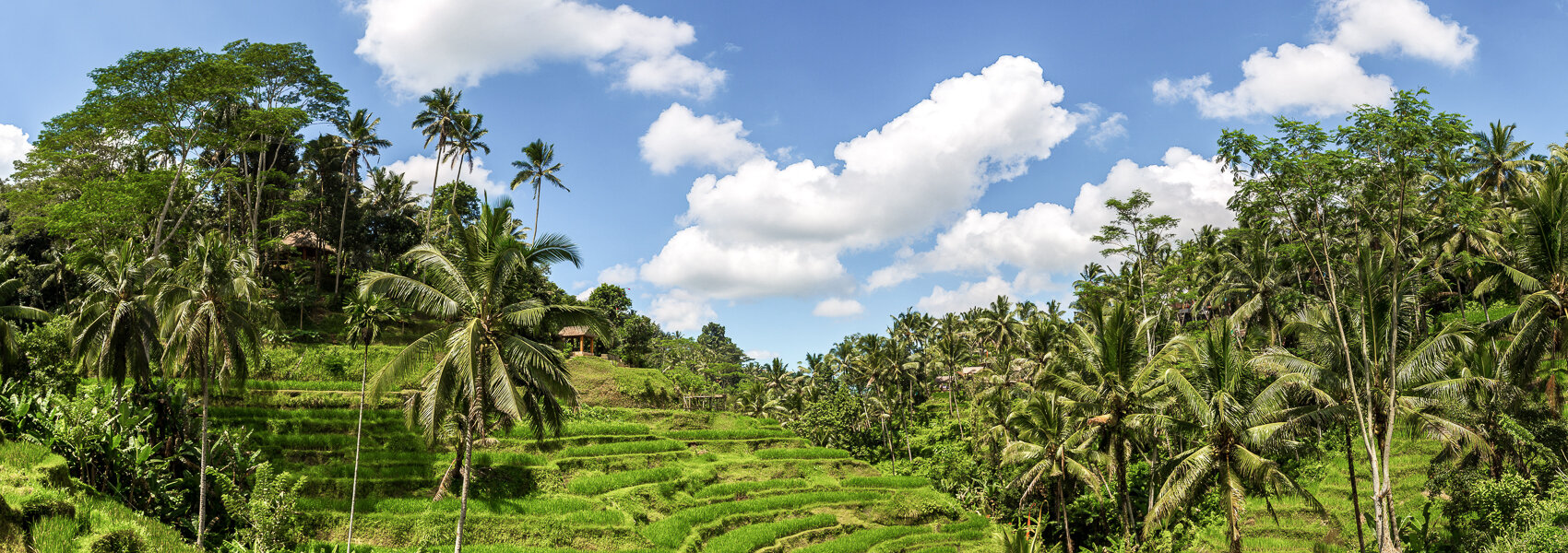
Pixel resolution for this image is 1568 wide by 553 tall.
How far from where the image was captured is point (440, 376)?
15695mm

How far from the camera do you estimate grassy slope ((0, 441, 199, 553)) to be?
9766 mm

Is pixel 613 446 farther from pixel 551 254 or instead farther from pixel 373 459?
pixel 551 254

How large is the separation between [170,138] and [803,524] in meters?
29.6

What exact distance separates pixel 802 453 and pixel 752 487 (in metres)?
6.25

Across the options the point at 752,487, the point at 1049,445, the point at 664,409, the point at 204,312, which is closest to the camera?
the point at 204,312

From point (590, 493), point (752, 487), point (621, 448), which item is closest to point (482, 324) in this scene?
point (590, 493)

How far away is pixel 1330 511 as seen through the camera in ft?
92.1

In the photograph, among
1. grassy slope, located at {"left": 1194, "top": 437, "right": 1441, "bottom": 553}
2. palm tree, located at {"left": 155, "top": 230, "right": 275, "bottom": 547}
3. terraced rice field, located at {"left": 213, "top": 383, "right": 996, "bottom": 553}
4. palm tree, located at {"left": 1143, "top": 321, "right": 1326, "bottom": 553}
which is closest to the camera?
palm tree, located at {"left": 155, "top": 230, "right": 275, "bottom": 547}

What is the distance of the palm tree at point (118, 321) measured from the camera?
63.4ft

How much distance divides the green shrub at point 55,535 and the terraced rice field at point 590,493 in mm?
9122

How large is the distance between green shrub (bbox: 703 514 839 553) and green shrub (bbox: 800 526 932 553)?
113cm

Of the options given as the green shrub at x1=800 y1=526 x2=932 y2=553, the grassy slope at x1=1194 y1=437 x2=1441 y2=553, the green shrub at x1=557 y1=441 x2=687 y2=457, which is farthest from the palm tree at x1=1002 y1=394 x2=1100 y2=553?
the green shrub at x1=557 y1=441 x2=687 y2=457

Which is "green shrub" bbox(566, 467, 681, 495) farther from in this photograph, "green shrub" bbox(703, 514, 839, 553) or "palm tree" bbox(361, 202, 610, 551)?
"palm tree" bbox(361, 202, 610, 551)

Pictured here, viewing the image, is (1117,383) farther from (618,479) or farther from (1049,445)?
(618,479)
